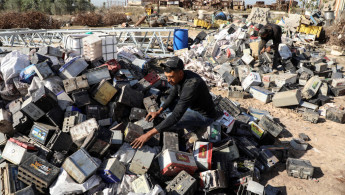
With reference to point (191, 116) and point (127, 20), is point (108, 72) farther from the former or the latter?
point (127, 20)

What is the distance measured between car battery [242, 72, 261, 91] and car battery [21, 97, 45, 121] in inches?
241

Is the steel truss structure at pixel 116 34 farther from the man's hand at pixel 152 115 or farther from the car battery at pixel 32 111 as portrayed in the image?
the man's hand at pixel 152 115

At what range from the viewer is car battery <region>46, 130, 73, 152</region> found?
3.73 metres

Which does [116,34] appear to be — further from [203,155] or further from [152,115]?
[203,155]

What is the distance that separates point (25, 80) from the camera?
486cm

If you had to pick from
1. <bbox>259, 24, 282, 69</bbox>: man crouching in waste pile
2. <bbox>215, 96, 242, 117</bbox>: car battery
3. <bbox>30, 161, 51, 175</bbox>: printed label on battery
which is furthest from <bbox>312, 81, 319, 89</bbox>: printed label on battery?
<bbox>30, 161, 51, 175</bbox>: printed label on battery

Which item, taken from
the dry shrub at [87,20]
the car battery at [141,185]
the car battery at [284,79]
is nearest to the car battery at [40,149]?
the car battery at [141,185]

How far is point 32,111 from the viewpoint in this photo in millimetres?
4023

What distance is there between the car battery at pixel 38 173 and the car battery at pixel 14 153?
28cm

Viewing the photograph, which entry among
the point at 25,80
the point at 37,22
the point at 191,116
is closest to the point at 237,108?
the point at 191,116

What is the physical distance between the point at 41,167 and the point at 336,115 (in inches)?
273

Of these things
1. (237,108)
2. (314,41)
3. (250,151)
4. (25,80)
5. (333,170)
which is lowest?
(333,170)

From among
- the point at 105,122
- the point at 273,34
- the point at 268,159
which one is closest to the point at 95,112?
the point at 105,122

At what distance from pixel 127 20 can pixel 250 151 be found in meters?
28.5
